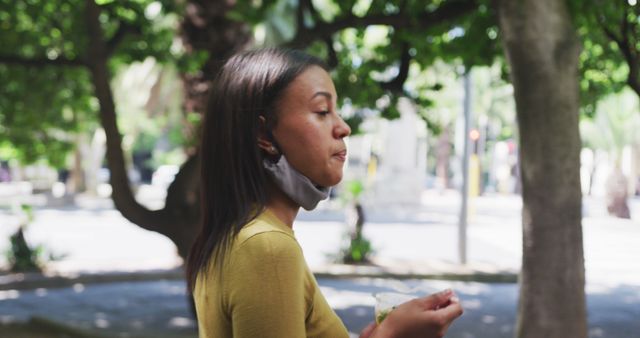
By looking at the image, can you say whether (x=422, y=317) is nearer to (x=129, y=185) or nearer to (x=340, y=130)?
(x=340, y=130)

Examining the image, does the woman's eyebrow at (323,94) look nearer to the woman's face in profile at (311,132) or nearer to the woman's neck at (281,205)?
the woman's face in profile at (311,132)

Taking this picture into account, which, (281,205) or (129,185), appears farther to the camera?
(129,185)

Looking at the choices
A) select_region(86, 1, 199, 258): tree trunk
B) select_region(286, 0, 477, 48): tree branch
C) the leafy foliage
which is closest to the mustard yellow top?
select_region(286, 0, 477, 48): tree branch

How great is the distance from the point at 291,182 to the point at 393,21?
7.05 metres

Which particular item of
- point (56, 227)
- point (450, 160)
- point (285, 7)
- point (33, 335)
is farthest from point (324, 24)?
point (450, 160)

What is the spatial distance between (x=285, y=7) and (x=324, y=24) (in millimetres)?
7239

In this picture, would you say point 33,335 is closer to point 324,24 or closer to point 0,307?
point 0,307

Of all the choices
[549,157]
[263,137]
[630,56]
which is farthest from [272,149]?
[549,157]

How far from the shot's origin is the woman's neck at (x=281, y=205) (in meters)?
1.73

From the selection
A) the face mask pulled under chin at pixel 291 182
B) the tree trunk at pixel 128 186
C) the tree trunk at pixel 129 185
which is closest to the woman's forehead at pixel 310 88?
the face mask pulled under chin at pixel 291 182

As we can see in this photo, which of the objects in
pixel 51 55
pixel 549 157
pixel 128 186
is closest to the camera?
pixel 549 157

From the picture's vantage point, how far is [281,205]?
1.74 metres

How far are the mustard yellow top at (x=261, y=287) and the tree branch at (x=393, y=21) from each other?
6920 mm

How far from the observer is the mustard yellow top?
1.53 metres
